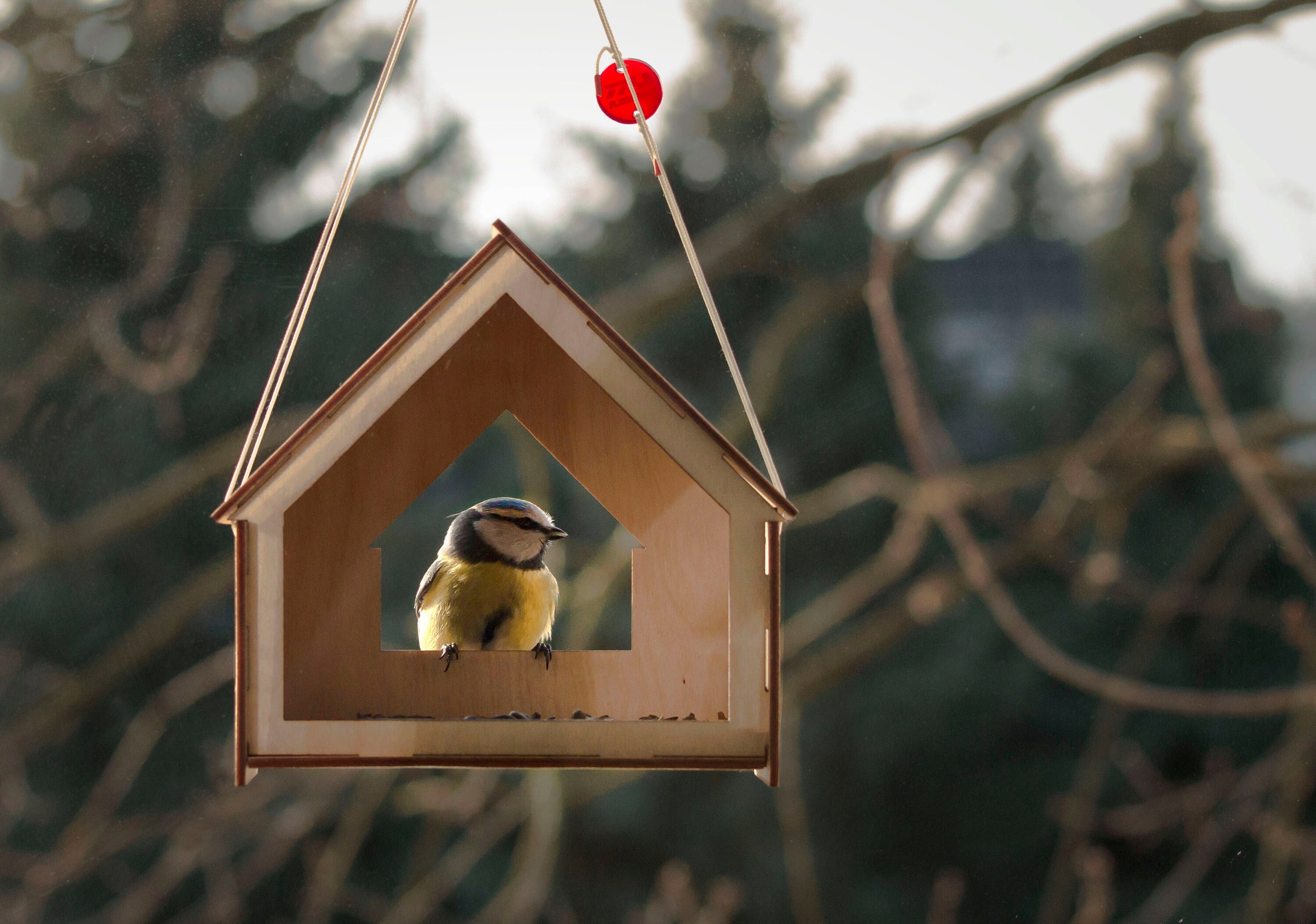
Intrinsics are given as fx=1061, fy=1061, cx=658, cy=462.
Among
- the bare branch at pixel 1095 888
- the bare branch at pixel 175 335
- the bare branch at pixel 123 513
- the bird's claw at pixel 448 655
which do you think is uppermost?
the bare branch at pixel 175 335

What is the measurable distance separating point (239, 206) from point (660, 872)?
5.52ft

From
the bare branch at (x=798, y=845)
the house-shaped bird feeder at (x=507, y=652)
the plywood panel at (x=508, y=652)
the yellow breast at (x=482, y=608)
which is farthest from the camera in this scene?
the bare branch at (x=798, y=845)

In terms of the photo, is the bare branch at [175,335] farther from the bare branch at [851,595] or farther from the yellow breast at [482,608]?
the bare branch at [851,595]

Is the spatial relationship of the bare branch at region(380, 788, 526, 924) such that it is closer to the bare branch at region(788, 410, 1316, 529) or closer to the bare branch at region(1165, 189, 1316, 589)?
the bare branch at region(788, 410, 1316, 529)

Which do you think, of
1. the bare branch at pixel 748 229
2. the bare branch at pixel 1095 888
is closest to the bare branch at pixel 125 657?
the bare branch at pixel 748 229

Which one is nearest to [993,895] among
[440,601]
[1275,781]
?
[1275,781]

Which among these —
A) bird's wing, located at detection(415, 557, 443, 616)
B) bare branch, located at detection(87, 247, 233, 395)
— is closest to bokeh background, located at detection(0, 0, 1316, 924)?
bare branch, located at detection(87, 247, 233, 395)

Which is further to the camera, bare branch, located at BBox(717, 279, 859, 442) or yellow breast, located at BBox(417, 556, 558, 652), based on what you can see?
bare branch, located at BBox(717, 279, 859, 442)

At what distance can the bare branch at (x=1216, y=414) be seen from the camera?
197 centimetres

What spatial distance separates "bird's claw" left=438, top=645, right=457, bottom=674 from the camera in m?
1.10

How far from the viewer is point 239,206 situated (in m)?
2.15

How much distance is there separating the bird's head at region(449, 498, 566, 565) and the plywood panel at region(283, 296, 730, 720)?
0.08m

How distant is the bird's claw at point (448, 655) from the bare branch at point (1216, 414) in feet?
4.91

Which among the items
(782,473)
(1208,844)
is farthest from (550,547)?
(1208,844)
